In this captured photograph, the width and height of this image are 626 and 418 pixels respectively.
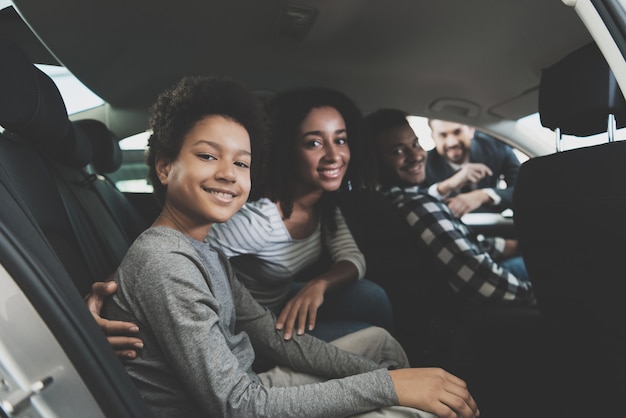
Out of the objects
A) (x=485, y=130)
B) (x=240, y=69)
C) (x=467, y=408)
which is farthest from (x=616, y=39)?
(x=485, y=130)

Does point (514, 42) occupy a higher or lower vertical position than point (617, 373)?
higher

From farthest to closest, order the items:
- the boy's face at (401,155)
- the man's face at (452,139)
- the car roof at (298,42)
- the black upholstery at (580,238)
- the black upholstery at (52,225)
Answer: the man's face at (452,139)
the boy's face at (401,155)
the car roof at (298,42)
the black upholstery at (580,238)
the black upholstery at (52,225)

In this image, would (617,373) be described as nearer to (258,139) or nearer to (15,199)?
(258,139)

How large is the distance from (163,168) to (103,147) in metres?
0.74

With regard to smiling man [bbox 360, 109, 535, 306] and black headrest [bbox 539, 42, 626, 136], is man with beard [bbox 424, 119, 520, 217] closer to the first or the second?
smiling man [bbox 360, 109, 535, 306]

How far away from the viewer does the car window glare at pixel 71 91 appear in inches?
40.3

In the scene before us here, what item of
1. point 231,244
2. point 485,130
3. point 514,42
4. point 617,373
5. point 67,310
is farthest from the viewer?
point 485,130

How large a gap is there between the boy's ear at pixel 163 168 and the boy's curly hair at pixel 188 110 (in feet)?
0.03

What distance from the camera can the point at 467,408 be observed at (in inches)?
31.0

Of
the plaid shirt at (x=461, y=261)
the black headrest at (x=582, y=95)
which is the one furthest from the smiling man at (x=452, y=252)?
the black headrest at (x=582, y=95)

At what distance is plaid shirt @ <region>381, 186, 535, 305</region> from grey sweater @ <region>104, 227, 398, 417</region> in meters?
0.85

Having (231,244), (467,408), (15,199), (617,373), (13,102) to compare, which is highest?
(13,102)

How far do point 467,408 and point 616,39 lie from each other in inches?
28.3

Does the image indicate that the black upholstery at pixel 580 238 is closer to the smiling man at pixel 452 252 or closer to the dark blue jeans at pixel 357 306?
the smiling man at pixel 452 252
